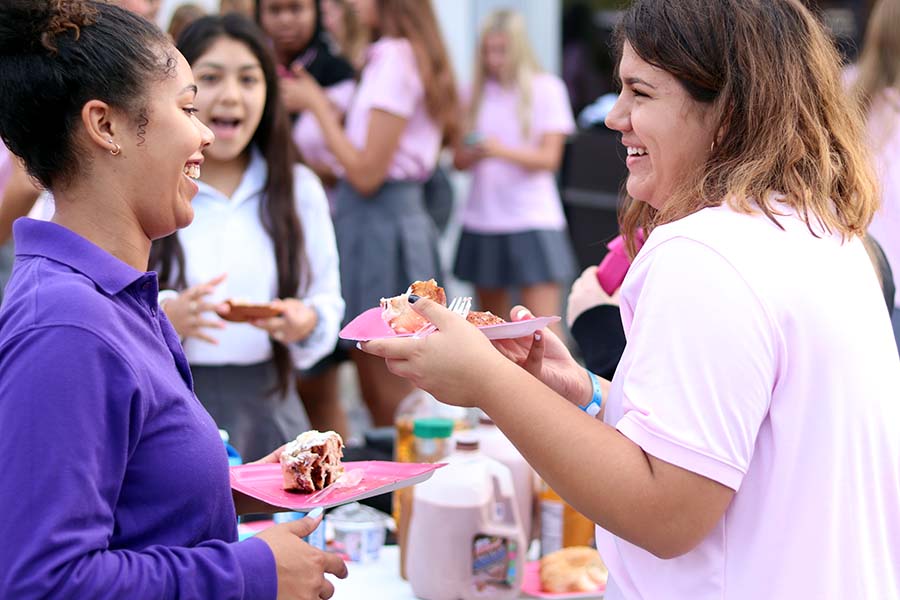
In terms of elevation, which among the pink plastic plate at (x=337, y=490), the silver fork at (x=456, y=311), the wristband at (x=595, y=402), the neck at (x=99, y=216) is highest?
the neck at (x=99, y=216)

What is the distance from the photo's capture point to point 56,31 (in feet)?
4.22

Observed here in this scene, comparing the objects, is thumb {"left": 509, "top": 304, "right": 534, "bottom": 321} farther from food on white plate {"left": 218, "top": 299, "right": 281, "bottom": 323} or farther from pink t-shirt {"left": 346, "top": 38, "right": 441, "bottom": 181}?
pink t-shirt {"left": 346, "top": 38, "right": 441, "bottom": 181}

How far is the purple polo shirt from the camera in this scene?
114cm

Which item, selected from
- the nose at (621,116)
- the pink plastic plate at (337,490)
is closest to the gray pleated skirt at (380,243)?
the pink plastic plate at (337,490)

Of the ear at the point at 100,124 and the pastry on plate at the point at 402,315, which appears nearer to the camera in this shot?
the ear at the point at 100,124

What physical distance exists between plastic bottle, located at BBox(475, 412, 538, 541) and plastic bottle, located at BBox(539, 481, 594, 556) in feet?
0.11

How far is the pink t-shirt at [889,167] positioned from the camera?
296 cm

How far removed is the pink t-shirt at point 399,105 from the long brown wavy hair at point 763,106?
8.94ft

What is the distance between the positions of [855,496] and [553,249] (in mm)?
4027

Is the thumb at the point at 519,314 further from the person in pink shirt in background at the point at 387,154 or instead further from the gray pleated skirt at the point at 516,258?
the gray pleated skirt at the point at 516,258

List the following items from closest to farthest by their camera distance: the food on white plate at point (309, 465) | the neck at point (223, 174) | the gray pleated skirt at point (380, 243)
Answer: the food on white plate at point (309, 465) → the neck at point (223, 174) → the gray pleated skirt at point (380, 243)

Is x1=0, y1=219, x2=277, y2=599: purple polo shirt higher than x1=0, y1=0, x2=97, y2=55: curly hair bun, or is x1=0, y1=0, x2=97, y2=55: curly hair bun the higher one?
x1=0, y1=0, x2=97, y2=55: curly hair bun

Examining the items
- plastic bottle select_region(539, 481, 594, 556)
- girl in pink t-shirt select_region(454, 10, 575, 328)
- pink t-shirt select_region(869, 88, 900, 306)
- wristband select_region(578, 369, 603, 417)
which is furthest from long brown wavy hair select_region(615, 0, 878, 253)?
girl in pink t-shirt select_region(454, 10, 575, 328)

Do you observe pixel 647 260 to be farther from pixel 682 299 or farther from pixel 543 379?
pixel 543 379
